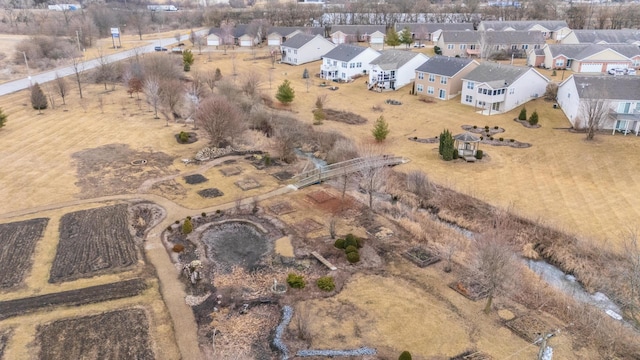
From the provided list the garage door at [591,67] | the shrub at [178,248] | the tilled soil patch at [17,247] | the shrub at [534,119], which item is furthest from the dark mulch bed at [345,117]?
the garage door at [591,67]

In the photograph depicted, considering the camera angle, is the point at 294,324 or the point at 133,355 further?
the point at 294,324

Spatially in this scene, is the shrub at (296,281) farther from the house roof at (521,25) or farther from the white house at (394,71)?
the house roof at (521,25)

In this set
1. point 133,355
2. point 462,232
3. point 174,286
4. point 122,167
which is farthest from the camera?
point 122,167

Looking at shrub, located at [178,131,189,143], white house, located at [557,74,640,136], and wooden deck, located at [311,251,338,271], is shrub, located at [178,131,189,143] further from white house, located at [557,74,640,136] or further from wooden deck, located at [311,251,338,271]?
white house, located at [557,74,640,136]

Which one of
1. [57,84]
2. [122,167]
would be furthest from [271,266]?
[57,84]

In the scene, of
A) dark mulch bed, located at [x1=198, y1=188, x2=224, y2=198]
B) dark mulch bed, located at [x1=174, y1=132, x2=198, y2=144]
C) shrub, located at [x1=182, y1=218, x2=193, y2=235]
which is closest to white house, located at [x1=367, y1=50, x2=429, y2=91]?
dark mulch bed, located at [x1=174, y1=132, x2=198, y2=144]

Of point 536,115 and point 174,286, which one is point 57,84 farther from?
point 536,115

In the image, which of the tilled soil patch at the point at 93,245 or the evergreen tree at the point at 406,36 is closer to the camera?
the tilled soil patch at the point at 93,245
